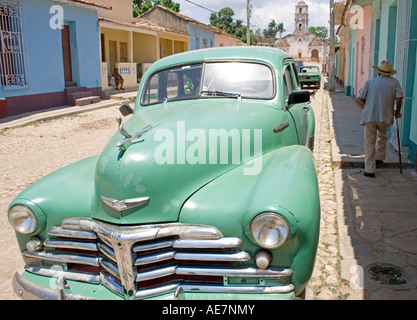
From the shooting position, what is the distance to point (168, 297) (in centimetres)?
234

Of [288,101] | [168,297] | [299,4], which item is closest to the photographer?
[168,297]

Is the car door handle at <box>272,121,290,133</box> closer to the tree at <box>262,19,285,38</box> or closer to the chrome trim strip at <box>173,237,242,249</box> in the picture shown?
the chrome trim strip at <box>173,237,242,249</box>

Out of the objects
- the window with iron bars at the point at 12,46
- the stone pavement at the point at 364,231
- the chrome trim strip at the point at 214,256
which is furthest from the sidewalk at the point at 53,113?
the chrome trim strip at the point at 214,256

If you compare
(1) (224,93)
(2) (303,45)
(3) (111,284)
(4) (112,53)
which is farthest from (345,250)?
(2) (303,45)

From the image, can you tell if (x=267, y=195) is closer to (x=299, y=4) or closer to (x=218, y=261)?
(x=218, y=261)

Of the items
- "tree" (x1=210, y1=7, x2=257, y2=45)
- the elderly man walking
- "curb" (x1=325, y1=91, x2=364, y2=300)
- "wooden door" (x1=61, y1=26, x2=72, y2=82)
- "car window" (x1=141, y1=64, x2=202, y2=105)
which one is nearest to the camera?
"curb" (x1=325, y1=91, x2=364, y2=300)

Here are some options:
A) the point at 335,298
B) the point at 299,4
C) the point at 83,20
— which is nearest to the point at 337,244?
the point at 335,298

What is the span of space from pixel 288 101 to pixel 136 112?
1.44m

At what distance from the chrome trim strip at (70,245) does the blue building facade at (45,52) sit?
10541mm

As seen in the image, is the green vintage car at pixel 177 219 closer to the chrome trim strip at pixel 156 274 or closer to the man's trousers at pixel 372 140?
the chrome trim strip at pixel 156 274

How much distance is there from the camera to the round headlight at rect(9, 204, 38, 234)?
263 cm

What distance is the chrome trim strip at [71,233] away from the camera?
2.49m

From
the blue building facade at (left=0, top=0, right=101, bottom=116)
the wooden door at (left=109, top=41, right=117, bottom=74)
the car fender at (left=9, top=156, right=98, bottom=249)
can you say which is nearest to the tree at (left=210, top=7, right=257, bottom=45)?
the wooden door at (left=109, top=41, right=117, bottom=74)

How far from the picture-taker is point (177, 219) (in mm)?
2406
